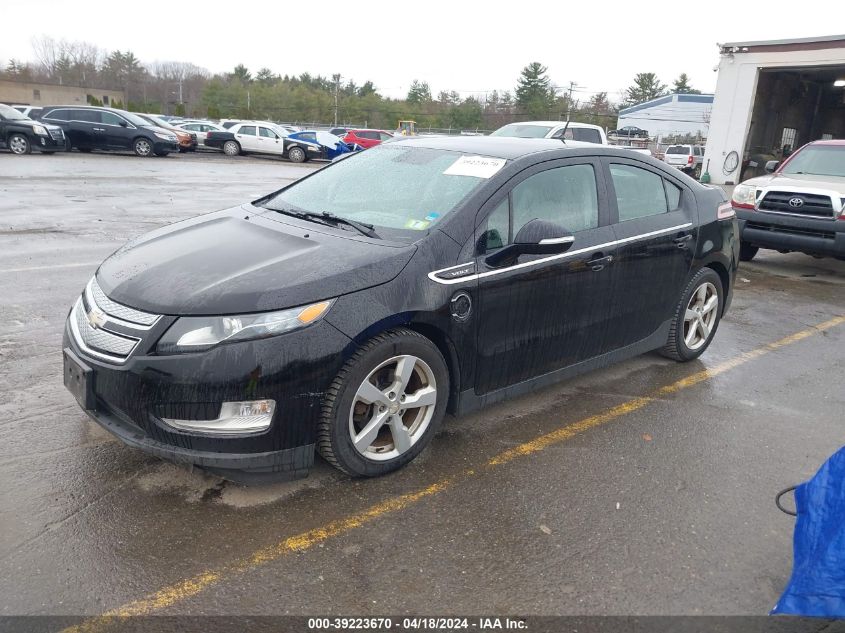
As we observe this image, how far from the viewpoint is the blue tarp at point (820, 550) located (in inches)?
88.4

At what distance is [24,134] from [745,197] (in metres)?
20.3

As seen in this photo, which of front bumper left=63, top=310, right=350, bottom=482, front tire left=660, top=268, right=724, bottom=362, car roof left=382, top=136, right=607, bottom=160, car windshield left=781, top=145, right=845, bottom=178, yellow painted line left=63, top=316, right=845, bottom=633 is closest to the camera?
yellow painted line left=63, top=316, right=845, bottom=633

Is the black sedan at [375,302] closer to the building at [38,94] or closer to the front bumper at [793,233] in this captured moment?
the front bumper at [793,233]

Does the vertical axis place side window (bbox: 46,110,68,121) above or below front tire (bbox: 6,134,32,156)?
above

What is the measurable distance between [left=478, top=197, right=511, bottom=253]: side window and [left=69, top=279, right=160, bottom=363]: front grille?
1.66m

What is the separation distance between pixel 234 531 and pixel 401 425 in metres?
0.92

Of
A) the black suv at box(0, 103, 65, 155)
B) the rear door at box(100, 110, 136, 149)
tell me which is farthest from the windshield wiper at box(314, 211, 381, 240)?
the rear door at box(100, 110, 136, 149)

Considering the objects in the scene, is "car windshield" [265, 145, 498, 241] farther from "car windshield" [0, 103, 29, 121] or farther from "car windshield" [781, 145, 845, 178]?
"car windshield" [0, 103, 29, 121]

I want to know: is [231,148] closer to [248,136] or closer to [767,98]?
[248,136]

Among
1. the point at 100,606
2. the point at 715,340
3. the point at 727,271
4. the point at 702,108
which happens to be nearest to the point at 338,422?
the point at 100,606

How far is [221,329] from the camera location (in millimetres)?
2875

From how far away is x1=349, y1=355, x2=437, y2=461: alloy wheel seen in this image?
321 cm

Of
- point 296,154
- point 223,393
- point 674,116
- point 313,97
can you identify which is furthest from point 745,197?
point 313,97

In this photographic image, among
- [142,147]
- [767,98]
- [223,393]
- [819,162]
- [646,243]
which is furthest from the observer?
[142,147]
